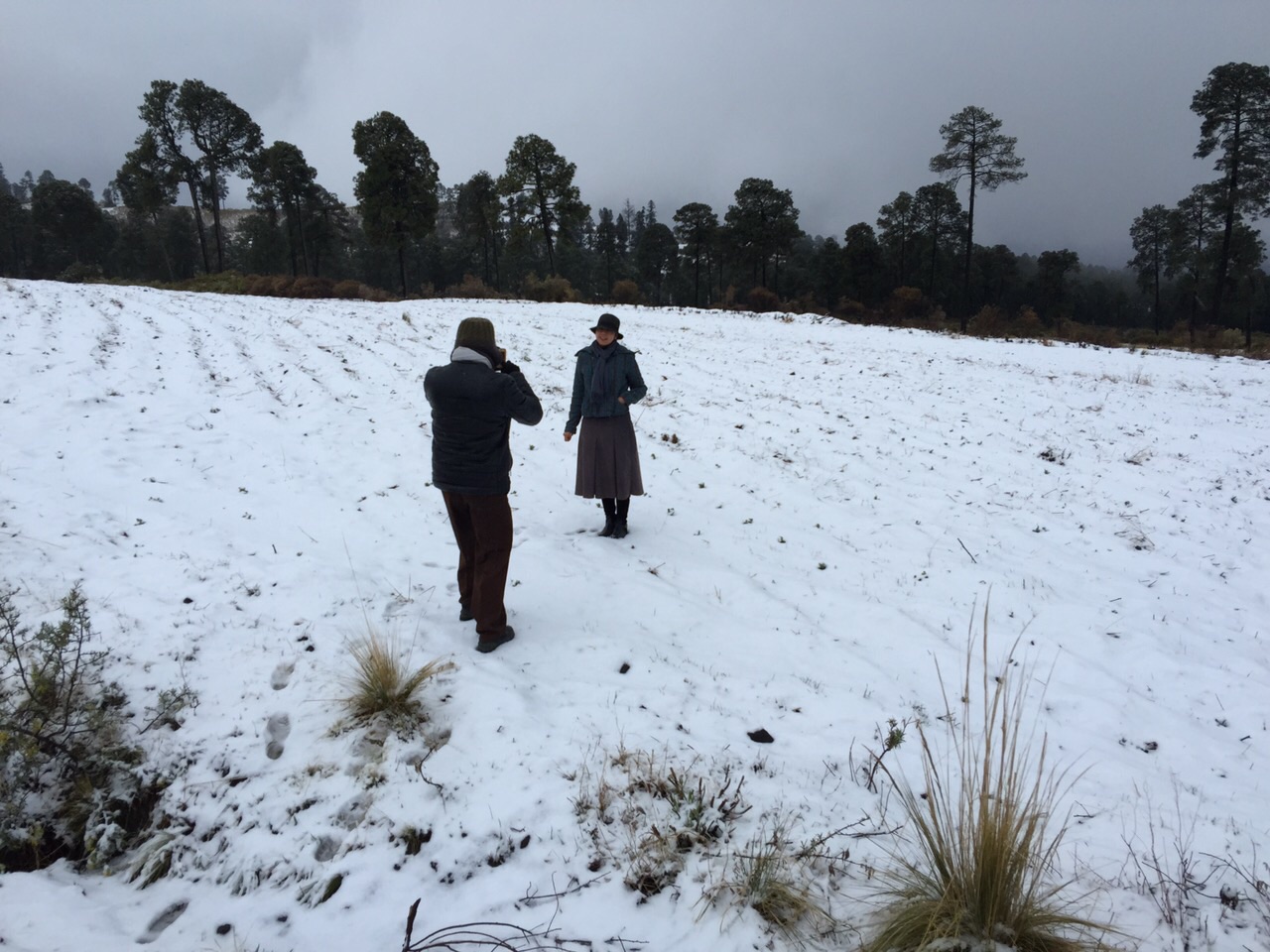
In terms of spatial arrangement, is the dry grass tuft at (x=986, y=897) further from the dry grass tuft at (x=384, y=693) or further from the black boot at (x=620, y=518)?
the black boot at (x=620, y=518)

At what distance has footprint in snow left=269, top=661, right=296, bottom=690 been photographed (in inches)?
153

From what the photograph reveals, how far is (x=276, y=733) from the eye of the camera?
3549mm

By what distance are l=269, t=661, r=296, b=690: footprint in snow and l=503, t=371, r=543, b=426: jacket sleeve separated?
230 cm

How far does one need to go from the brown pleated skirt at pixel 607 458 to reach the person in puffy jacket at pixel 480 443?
1.80 meters

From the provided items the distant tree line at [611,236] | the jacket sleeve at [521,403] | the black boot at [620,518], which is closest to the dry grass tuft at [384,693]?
the jacket sleeve at [521,403]

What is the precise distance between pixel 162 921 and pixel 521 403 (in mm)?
3202

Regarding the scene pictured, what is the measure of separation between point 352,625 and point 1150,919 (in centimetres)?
492

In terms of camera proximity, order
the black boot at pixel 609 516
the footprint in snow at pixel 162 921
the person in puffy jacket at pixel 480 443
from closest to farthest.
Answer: the footprint in snow at pixel 162 921, the person in puffy jacket at pixel 480 443, the black boot at pixel 609 516

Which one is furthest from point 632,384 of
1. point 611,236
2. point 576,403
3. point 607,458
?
point 611,236

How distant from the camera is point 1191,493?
26.0 ft

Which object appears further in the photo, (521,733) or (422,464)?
(422,464)

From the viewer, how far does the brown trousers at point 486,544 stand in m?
4.16

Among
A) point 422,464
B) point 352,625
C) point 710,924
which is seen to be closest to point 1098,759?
point 710,924

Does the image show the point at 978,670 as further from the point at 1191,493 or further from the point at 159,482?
the point at 159,482
